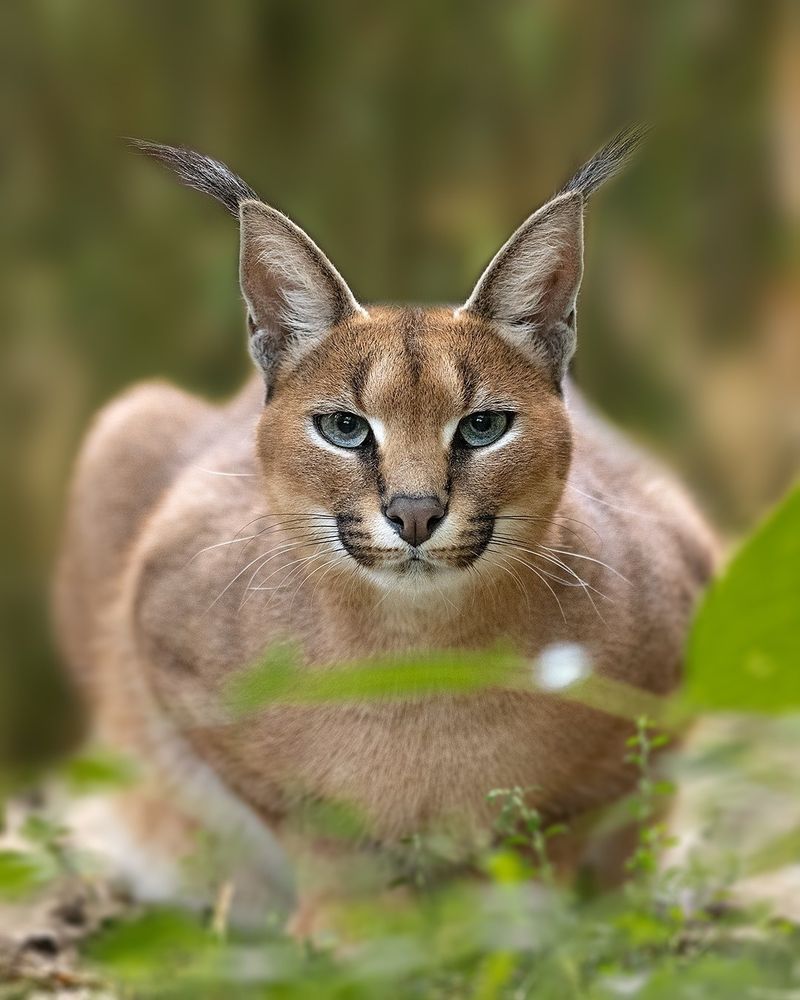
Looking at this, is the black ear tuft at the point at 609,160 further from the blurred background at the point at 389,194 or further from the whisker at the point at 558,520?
the blurred background at the point at 389,194

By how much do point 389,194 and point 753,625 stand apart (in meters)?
4.57

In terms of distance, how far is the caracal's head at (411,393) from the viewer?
2.29 m

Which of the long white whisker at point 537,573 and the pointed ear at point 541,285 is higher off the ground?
the pointed ear at point 541,285

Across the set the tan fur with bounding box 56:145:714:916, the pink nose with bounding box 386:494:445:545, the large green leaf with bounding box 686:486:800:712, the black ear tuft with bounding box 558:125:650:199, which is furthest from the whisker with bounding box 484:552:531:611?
the large green leaf with bounding box 686:486:800:712

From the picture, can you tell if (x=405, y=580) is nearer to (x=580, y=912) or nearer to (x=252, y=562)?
(x=252, y=562)

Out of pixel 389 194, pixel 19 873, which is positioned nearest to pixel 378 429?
pixel 19 873

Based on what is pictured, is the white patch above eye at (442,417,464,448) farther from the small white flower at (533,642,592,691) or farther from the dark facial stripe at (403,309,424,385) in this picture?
the small white flower at (533,642,592,691)

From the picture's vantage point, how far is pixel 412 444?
2.30 meters

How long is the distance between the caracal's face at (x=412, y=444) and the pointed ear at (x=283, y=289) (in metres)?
0.04

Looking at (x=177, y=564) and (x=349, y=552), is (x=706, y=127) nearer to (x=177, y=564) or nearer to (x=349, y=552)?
(x=177, y=564)

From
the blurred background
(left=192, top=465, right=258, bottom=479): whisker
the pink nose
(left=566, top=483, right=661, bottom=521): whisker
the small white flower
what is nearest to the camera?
the small white flower

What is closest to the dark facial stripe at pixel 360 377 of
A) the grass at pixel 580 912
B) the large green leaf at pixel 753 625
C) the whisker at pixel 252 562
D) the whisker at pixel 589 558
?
the whisker at pixel 252 562

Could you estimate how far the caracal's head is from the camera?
2293mm

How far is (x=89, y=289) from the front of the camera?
5.46 metres
